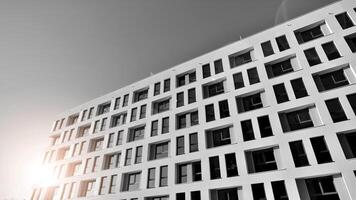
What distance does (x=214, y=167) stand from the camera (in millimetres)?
21750

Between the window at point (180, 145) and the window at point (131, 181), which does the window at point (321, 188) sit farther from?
the window at point (131, 181)

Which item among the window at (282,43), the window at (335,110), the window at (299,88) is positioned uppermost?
the window at (282,43)

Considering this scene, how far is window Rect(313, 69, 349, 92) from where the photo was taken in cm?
1984

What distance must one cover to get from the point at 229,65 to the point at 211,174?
12910mm

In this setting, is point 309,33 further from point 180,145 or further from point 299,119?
point 180,145

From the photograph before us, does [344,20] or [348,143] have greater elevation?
[344,20]

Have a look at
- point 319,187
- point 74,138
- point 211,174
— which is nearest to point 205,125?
point 211,174

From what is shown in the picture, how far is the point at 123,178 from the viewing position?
88.3 feet

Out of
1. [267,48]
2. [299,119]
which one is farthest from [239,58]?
[299,119]

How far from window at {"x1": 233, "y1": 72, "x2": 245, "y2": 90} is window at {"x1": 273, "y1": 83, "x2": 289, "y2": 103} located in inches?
143

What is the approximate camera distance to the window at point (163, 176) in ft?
78.6

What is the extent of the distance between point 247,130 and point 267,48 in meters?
10.2

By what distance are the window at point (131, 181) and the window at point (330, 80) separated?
2149cm

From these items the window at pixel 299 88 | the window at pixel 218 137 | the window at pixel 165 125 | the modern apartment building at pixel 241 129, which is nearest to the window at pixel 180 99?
the modern apartment building at pixel 241 129
